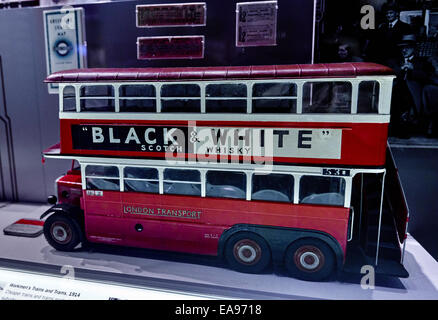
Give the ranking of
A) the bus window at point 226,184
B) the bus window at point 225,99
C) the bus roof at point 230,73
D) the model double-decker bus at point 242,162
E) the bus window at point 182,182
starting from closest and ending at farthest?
the bus roof at point 230,73 < the model double-decker bus at point 242,162 < the bus window at point 225,99 < the bus window at point 226,184 < the bus window at point 182,182

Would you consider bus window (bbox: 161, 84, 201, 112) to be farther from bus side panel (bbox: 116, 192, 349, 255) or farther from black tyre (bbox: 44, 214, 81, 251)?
black tyre (bbox: 44, 214, 81, 251)

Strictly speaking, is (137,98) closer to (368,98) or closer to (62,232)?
(62,232)

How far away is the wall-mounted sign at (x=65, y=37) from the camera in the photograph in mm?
3850

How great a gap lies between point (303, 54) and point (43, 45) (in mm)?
3200

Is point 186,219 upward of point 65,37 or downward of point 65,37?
downward

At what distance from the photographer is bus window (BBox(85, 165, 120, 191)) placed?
339 centimetres

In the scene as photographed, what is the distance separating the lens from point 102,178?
3.42 meters

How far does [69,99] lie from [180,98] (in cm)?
117

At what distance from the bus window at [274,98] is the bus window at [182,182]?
870 millimetres

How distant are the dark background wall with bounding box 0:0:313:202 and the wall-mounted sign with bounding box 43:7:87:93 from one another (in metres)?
0.09

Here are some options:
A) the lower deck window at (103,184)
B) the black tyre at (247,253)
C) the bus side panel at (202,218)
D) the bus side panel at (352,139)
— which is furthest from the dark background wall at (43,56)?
the black tyre at (247,253)

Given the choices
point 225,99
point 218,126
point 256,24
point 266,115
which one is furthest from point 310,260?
point 256,24

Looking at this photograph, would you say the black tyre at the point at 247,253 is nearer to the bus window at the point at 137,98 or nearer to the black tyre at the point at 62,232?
the bus window at the point at 137,98
